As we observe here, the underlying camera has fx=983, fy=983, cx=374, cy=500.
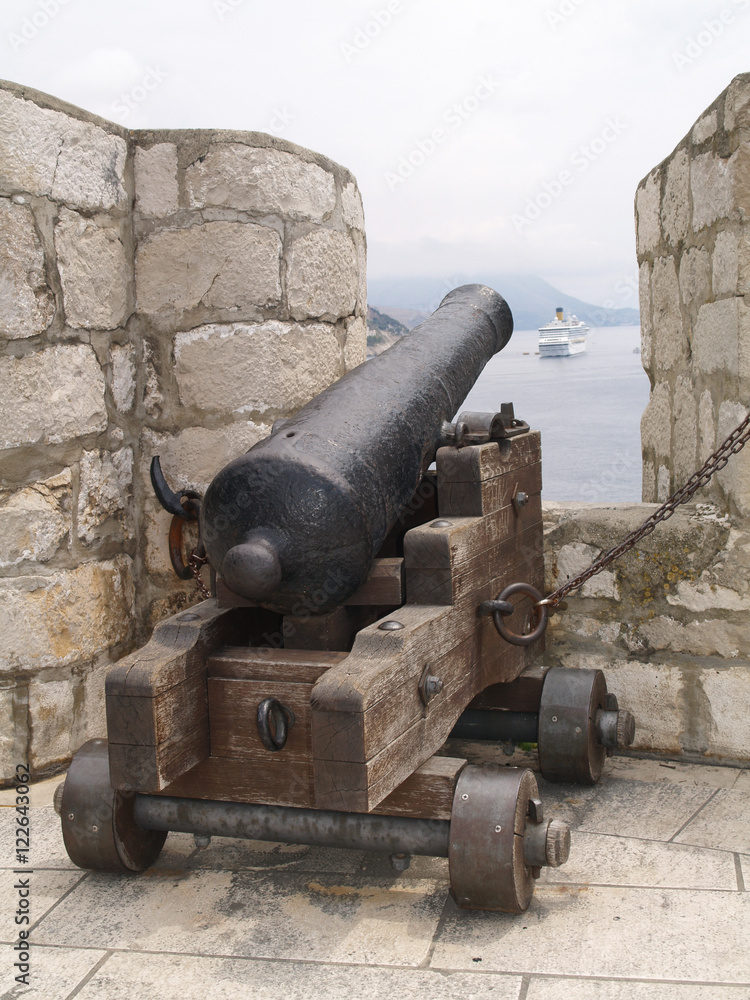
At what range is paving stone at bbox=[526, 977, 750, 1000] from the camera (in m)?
1.82

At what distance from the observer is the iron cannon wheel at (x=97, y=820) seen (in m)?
Result: 2.31

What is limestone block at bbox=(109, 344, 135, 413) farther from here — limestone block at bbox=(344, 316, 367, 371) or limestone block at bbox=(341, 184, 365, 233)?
limestone block at bbox=(341, 184, 365, 233)

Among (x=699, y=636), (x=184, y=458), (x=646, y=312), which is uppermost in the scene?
(x=646, y=312)

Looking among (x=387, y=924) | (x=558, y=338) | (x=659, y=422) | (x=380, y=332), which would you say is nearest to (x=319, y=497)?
(x=387, y=924)

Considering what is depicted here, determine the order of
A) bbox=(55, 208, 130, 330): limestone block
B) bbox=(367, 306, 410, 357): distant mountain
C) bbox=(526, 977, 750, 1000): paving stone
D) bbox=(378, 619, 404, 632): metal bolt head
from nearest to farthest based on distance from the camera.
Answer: bbox=(526, 977, 750, 1000): paving stone → bbox=(378, 619, 404, 632): metal bolt head → bbox=(55, 208, 130, 330): limestone block → bbox=(367, 306, 410, 357): distant mountain

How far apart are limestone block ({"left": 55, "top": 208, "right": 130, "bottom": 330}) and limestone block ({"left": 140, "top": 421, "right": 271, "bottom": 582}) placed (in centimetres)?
42

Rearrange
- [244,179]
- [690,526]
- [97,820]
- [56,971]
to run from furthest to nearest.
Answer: [244,179] < [690,526] < [97,820] < [56,971]

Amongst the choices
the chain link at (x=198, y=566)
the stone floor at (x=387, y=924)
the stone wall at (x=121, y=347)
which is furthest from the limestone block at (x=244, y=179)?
the stone floor at (x=387, y=924)

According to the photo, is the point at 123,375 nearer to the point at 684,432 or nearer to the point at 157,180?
the point at 157,180

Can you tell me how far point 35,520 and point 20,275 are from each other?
71 centimetres

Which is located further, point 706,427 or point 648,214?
point 648,214

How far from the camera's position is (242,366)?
320cm

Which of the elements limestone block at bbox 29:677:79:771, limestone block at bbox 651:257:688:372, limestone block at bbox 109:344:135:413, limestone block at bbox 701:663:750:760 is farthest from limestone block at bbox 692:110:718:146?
limestone block at bbox 29:677:79:771

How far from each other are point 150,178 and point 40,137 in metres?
0.43
